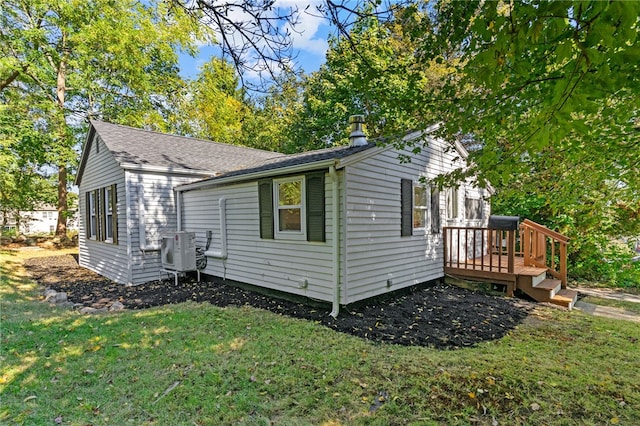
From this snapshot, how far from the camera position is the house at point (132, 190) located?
327 inches

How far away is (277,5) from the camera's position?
2.99 m

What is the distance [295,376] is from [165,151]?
29.0 feet

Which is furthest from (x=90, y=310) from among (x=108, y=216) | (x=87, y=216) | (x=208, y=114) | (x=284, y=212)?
(x=208, y=114)

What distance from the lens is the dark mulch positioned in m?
4.68

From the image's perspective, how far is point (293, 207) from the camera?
6.13 metres

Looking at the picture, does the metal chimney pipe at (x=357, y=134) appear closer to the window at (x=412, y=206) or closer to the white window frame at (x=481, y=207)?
the window at (x=412, y=206)

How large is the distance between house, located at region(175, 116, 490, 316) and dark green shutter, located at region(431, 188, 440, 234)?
0.03m

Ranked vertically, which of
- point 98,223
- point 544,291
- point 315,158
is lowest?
point 544,291

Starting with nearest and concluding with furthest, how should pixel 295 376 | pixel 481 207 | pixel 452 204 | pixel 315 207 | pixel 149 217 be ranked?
pixel 295 376 < pixel 315 207 < pixel 149 217 < pixel 452 204 < pixel 481 207

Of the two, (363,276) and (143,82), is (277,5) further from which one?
(143,82)

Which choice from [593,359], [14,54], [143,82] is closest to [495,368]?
[593,359]

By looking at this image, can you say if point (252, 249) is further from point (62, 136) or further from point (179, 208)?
point (62, 136)

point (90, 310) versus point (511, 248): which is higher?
point (511, 248)

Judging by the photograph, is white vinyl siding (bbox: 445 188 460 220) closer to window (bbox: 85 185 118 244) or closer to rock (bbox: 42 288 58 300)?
window (bbox: 85 185 118 244)
